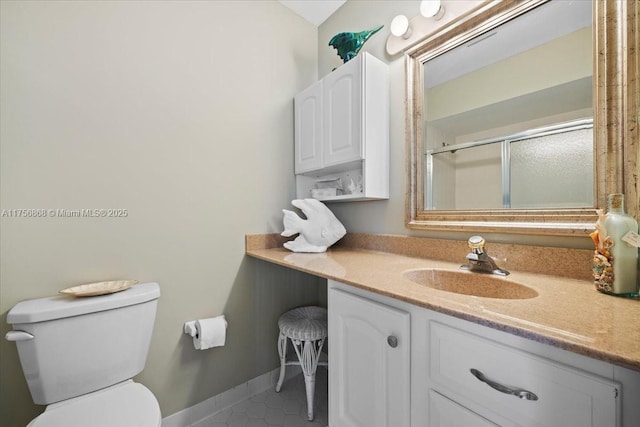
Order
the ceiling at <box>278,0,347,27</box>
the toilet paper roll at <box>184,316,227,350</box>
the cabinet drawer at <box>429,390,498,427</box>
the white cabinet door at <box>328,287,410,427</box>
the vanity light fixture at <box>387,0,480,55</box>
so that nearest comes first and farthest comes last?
the cabinet drawer at <box>429,390,498,427</box>, the white cabinet door at <box>328,287,410,427</box>, the vanity light fixture at <box>387,0,480,55</box>, the toilet paper roll at <box>184,316,227,350</box>, the ceiling at <box>278,0,347,27</box>

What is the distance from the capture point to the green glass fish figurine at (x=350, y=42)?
4.89ft

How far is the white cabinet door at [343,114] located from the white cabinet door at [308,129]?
2.2 inches

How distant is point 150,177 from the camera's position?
4.22 feet

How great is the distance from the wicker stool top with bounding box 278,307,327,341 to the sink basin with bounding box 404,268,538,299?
648 mm

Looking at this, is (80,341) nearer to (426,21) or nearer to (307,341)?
(307,341)

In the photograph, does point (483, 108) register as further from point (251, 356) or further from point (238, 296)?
point (251, 356)

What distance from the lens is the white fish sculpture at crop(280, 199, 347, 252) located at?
5.01 ft

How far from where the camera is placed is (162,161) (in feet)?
4.32

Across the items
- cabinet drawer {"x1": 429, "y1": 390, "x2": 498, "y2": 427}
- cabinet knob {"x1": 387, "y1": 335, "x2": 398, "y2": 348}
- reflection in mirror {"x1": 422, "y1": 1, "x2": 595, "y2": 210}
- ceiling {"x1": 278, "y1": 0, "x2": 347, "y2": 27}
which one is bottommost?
cabinet drawer {"x1": 429, "y1": 390, "x2": 498, "y2": 427}

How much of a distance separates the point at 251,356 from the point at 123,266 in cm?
89

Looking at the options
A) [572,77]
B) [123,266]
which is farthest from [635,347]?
[123,266]

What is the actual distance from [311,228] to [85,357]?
42.6 inches

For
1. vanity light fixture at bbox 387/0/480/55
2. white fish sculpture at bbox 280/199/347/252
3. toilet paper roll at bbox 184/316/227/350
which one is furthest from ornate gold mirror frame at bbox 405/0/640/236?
toilet paper roll at bbox 184/316/227/350

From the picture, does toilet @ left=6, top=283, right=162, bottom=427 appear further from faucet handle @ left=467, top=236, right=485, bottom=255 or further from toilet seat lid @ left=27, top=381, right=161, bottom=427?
faucet handle @ left=467, top=236, right=485, bottom=255
